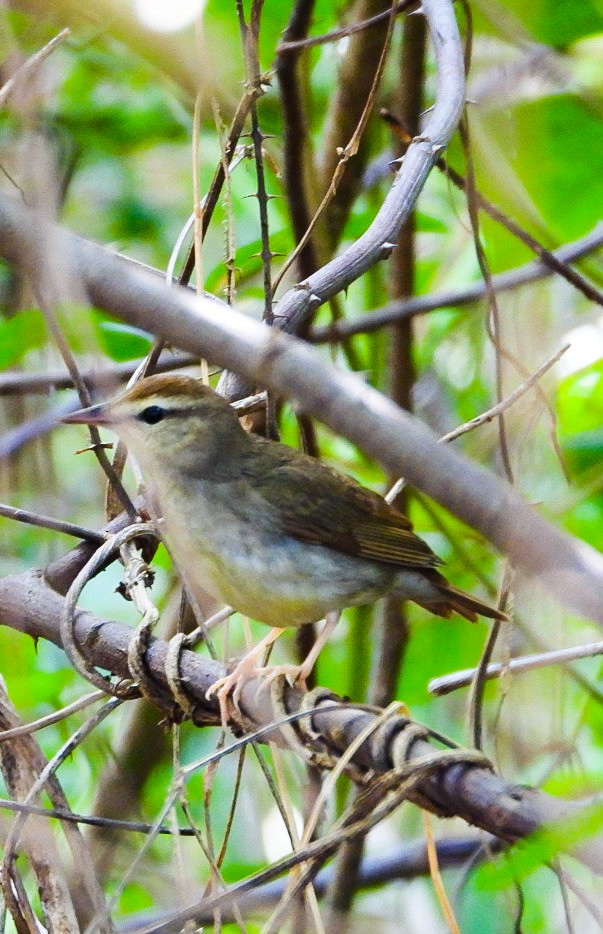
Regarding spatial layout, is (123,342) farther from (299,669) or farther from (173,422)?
(299,669)

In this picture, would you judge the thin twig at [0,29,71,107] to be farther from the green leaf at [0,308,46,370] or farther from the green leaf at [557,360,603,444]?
the green leaf at [557,360,603,444]

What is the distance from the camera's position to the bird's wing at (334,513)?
300cm

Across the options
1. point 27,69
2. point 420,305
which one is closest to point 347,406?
point 27,69

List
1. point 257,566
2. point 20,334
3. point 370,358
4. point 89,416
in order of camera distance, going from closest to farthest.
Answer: point 89,416
point 257,566
point 20,334
point 370,358

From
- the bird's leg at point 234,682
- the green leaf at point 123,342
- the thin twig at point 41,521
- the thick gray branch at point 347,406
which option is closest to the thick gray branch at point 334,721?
the bird's leg at point 234,682

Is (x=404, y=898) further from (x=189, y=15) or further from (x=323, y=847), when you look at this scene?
(x=189, y=15)

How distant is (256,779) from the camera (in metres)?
4.33

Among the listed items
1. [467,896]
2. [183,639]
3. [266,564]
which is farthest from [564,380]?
[183,639]

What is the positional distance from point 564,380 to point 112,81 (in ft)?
8.39

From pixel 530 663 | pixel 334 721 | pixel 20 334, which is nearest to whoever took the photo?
pixel 334 721

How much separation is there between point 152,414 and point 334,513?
57 centimetres

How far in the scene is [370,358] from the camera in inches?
181

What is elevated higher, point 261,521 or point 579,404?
point 579,404

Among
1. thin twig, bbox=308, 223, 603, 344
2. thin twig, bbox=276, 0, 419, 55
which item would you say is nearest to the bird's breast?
thin twig, bbox=308, 223, 603, 344
